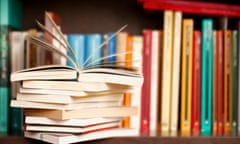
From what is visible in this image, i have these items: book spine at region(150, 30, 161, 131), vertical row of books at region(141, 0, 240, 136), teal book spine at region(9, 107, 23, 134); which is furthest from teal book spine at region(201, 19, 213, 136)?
teal book spine at region(9, 107, 23, 134)

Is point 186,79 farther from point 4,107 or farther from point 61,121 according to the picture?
point 4,107

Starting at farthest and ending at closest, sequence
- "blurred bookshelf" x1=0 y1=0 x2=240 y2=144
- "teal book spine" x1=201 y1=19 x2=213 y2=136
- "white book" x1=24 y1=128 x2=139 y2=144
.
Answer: "blurred bookshelf" x1=0 y1=0 x2=240 y2=144, "teal book spine" x1=201 y1=19 x2=213 y2=136, "white book" x1=24 y1=128 x2=139 y2=144

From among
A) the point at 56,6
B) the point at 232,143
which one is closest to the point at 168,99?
the point at 232,143

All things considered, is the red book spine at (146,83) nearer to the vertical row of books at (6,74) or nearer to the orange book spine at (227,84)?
the orange book spine at (227,84)

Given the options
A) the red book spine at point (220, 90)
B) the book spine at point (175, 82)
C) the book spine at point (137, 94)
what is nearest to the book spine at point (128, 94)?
the book spine at point (137, 94)

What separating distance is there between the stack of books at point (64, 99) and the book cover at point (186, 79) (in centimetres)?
18

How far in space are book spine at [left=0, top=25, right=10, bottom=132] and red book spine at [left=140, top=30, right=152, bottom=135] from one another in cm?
35

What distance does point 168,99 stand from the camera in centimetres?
98

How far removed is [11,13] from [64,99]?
1.22ft

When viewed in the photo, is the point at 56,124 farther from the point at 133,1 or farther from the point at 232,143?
the point at 133,1

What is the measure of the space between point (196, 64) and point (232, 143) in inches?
8.7

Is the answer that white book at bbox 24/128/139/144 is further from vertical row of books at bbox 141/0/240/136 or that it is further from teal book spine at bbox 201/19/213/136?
teal book spine at bbox 201/19/213/136

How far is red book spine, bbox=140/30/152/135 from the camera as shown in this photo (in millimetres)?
989

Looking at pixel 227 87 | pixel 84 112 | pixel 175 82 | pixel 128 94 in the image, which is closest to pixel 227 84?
pixel 227 87
